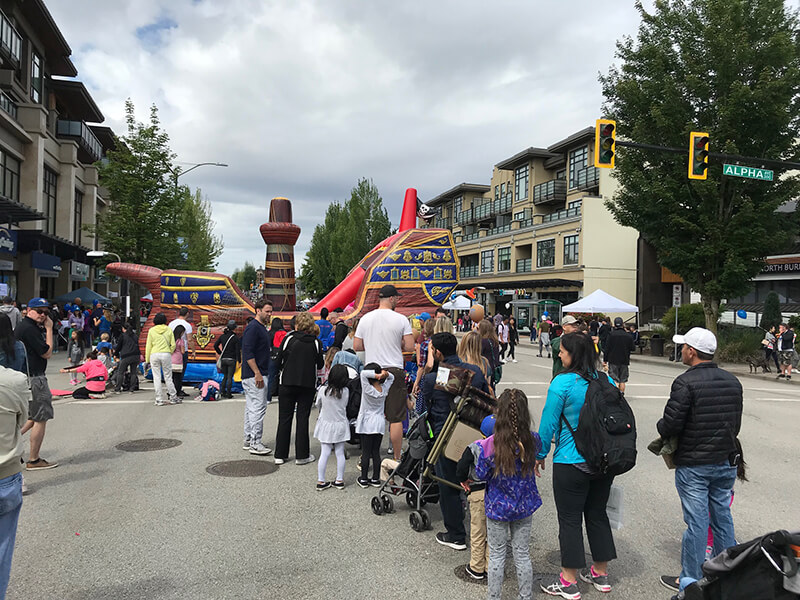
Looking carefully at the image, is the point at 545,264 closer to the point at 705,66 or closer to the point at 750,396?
the point at 705,66

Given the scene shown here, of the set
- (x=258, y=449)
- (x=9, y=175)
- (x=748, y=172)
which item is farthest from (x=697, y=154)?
(x=9, y=175)

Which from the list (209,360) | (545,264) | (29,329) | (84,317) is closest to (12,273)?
(84,317)

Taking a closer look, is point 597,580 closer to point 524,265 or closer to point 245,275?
point 524,265

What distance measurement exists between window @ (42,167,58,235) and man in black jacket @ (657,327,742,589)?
31787 millimetres

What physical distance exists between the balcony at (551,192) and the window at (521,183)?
174cm

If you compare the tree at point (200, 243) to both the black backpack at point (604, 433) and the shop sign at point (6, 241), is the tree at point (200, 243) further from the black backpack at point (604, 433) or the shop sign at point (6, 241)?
the black backpack at point (604, 433)

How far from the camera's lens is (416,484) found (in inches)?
212

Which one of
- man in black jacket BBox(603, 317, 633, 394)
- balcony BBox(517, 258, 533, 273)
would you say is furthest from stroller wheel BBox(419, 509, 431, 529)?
balcony BBox(517, 258, 533, 273)

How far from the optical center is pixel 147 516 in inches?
208

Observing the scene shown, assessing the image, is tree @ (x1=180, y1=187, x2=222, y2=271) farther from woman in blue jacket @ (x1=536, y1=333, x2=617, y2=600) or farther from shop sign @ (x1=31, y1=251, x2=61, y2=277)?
woman in blue jacket @ (x1=536, y1=333, x2=617, y2=600)

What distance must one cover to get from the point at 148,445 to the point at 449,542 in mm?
4865

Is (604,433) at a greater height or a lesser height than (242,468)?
greater

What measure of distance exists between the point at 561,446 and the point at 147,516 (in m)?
3.63

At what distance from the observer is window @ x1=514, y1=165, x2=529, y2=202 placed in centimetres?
4659
